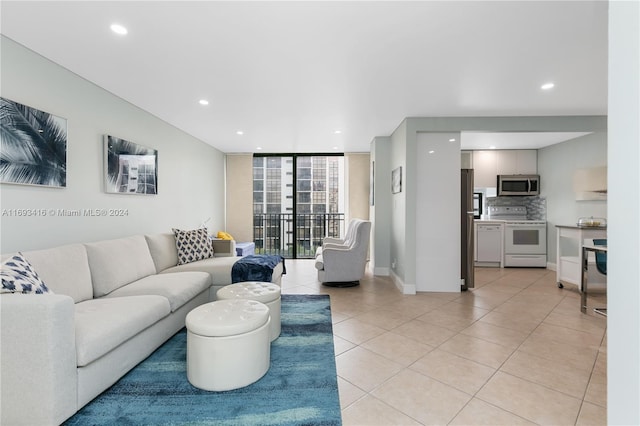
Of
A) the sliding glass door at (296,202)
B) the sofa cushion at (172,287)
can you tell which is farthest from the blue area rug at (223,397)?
the sliding glass door at (296,202)

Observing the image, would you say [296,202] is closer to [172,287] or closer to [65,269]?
[172,287]

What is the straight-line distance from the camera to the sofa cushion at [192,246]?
3.62 metres

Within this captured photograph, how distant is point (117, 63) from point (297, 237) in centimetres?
475

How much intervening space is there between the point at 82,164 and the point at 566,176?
7.12 meters

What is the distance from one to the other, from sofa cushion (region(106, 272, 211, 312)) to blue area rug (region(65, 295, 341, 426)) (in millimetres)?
414

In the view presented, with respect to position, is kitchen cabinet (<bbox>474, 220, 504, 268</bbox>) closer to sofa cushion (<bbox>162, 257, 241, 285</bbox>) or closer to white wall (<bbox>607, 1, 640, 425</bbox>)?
sofa cushion (<bbox>162, 257, 241, 285</bbox>)

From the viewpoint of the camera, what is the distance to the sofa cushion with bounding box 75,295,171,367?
159 cm

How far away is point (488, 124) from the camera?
12.6ft

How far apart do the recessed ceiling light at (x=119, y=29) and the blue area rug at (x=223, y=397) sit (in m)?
2.33

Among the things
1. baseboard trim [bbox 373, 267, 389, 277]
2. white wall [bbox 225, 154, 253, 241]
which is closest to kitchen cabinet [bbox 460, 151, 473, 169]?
baseboard trim [bbox 373, 267, 389, 277]

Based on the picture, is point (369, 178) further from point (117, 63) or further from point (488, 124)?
point (117, 63)

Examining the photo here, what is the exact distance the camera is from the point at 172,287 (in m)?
→ 2.54

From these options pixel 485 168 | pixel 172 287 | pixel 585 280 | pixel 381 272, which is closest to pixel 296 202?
pixel 381 272

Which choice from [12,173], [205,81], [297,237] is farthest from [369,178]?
[12,173]
